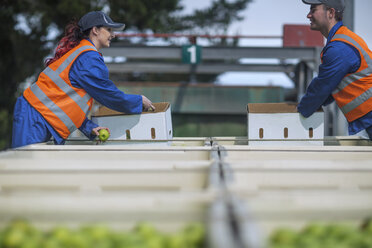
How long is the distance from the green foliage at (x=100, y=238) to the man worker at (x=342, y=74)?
1.81m

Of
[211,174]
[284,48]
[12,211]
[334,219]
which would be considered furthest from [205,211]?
[284,48]

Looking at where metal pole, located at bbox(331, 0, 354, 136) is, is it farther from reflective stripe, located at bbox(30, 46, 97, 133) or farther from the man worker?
reflective stripe, located at bbox(30, 46, 97, 133)

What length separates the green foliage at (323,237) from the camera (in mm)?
847

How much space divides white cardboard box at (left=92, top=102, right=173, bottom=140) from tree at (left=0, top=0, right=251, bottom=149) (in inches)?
394

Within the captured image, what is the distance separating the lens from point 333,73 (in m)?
2.34

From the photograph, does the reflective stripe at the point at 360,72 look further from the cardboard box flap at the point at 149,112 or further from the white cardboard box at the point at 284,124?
the cardboard box flap at the point at 149,112

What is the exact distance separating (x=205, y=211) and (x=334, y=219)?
367 millimetres

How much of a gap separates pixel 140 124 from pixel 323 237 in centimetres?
178

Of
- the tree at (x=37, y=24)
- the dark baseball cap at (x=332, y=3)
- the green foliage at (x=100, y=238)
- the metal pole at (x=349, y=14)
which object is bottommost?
the green foliage at (x=100, y=238)

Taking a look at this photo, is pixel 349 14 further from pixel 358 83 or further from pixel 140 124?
pixel 140 124

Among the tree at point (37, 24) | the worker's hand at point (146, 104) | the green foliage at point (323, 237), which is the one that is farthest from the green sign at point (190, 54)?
the tree at point (37, 24)

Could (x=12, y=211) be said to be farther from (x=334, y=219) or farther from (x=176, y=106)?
(x=176, y=106)

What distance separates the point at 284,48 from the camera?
17.7 feet

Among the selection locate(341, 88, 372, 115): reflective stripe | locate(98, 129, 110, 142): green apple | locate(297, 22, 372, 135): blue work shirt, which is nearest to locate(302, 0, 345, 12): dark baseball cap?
locate(297, 22, 372, 135): blue work shirt
